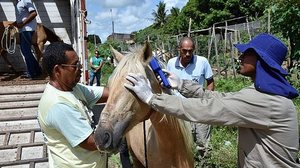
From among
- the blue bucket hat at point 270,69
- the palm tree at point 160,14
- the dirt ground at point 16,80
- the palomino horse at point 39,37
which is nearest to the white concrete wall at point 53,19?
the dirt ground at point 16,80

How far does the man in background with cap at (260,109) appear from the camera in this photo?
6.66 feet

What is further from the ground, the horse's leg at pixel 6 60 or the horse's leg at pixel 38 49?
the horse's leg at pixel 38 49

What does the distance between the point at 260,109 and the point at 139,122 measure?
863mm

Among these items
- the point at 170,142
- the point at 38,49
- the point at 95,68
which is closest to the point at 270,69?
the point at 170,142

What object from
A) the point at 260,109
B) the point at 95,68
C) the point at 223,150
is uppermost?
the point at 260,109

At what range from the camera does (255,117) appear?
2025mm

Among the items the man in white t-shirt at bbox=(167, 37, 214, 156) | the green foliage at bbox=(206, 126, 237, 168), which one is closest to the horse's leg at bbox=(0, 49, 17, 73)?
the man in white t-shirt at bbox=(167, 37, 214, 156)

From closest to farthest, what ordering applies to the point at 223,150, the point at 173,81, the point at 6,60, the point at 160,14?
the point at 173,81 < the point at 223,150 < the point at 6,60 < the point at 160,14

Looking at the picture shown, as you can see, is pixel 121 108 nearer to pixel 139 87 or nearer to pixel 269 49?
pixel 139 87

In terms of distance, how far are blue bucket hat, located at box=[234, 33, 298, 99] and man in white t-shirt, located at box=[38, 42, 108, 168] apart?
43.4 inches

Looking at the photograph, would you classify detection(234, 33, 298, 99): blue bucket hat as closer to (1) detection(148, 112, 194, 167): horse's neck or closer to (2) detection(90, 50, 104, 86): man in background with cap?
(1) detection(148, 112, 194, 167): horse's neck

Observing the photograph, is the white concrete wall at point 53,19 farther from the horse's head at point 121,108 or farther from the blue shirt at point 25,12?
the horse's head at point 121,108

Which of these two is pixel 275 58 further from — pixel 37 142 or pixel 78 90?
pixel 37 142

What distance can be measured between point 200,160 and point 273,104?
2.79m
